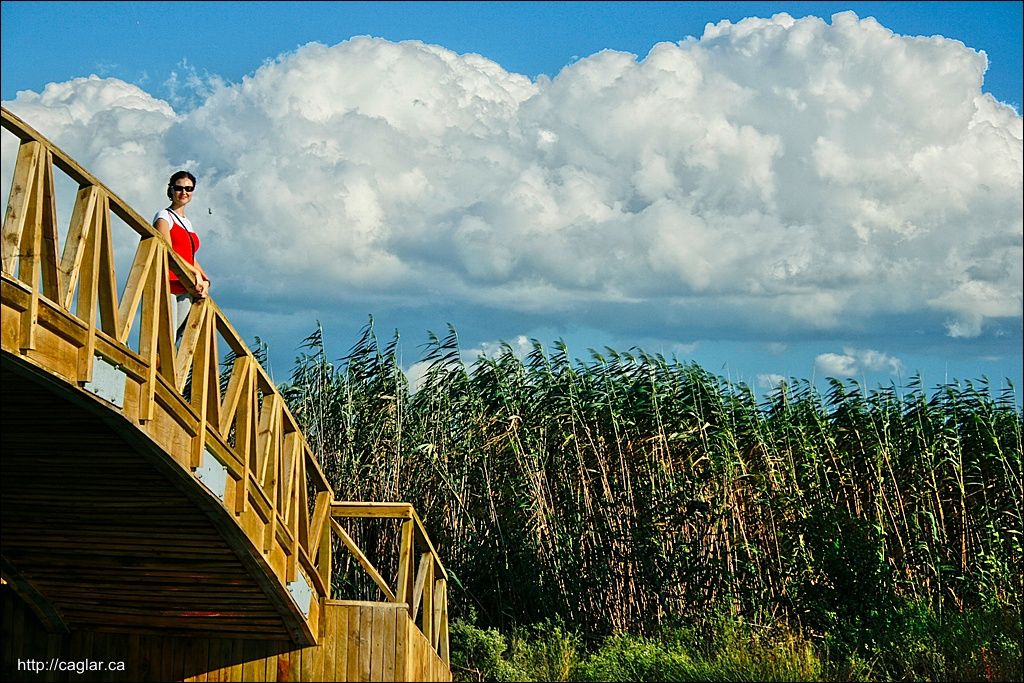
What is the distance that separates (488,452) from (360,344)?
7.45 feet

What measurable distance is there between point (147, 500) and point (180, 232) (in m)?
1.82

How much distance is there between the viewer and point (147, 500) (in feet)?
27.1

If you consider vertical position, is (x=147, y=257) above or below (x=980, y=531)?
above

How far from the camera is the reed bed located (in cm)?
1363

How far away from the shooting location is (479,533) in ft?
47.7

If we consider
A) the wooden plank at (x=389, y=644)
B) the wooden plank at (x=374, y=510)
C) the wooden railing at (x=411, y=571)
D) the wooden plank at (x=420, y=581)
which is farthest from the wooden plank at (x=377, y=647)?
the wooden plank at (x=374, y=510)

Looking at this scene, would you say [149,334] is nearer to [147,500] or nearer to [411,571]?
[147,500]

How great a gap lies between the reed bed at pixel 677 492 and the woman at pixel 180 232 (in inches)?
272

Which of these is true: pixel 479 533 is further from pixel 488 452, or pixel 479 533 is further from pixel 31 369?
pixel 31 369

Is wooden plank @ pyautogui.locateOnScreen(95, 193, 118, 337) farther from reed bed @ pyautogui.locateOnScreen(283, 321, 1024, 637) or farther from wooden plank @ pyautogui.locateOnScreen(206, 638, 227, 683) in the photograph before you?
→ reed bed @ pyautogui.locateOnScreen(283, 321, 1024, 637)

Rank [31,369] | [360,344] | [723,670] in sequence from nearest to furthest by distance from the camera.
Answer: [31,369]
[723,670]
[360,344]

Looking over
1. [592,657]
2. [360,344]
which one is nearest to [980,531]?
[592,657]

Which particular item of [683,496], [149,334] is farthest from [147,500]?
[683,496]

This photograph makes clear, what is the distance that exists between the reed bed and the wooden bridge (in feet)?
8.13
